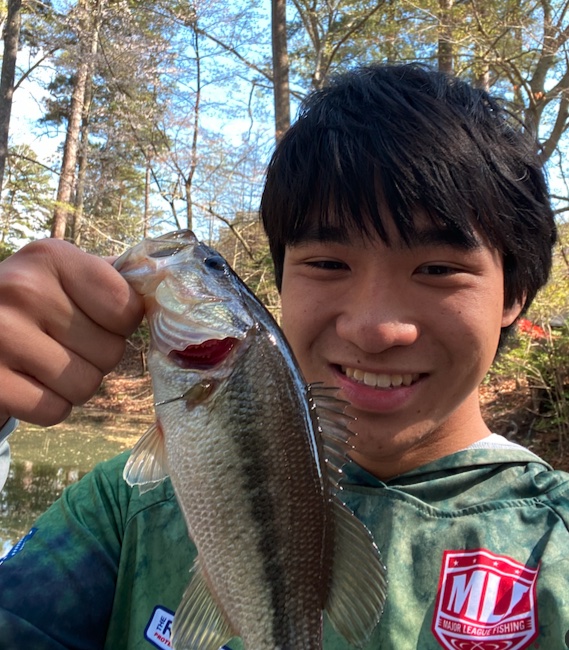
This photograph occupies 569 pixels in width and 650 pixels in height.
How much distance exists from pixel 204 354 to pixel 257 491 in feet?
1.12

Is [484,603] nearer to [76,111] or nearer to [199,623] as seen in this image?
[199,623]

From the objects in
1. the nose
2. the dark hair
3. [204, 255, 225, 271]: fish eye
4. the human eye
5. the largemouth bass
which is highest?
the dark hair

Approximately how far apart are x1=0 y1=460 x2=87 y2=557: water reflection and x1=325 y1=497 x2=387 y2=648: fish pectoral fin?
455 cm

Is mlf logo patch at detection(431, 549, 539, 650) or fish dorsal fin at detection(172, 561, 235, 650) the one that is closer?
fish dorsal fin at detection(172, 561, 235, 650)

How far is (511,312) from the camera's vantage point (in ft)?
6.73

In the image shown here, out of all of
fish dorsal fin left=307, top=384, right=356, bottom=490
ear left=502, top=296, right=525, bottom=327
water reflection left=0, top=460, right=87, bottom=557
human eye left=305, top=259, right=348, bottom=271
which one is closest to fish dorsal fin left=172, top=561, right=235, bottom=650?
fish dorsal fin left=307, top=384, right=356, bottom=490

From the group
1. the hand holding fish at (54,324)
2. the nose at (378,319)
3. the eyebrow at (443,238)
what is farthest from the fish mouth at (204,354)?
the eyebrow at (443,238)

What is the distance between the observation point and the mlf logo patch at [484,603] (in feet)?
4.92

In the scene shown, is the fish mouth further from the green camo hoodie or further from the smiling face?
the green camo hoodie

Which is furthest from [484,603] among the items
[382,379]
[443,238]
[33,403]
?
[33,403]

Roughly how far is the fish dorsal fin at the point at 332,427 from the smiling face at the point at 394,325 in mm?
285

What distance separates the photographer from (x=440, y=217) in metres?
1.66

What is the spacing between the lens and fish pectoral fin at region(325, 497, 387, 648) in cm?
122

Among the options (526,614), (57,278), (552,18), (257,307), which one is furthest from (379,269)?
(552,18)
